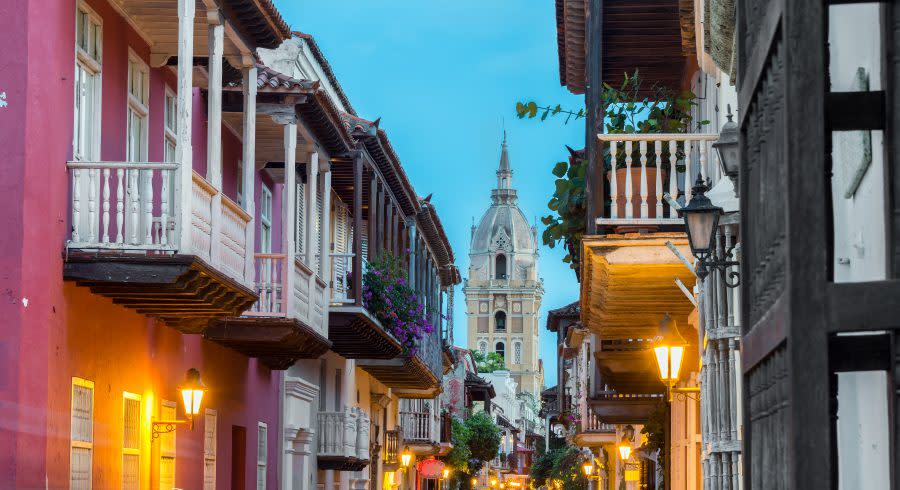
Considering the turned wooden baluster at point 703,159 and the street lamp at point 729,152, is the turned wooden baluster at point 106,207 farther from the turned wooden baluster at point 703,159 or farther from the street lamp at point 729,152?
the turned wooden baluster at point 703,159

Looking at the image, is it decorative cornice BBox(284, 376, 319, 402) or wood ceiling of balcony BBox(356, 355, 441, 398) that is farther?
wood ceiling of balcony BBox(356, 355, 441, 398)

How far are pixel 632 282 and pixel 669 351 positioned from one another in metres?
0.98

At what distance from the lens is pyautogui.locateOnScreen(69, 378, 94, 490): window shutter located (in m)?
12.9

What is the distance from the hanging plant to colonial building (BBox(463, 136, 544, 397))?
5872 inches

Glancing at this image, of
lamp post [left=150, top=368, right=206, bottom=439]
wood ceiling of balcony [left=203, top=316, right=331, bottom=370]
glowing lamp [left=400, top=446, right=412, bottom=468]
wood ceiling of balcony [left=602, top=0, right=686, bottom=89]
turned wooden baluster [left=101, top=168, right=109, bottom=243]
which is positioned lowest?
glowing lamp [left=400, top=446, right=412, bottom=468]

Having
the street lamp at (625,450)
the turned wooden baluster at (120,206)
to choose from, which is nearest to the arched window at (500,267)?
the street lamp at (625,450)

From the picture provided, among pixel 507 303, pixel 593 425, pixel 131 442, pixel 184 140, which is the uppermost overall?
pixel 507 303

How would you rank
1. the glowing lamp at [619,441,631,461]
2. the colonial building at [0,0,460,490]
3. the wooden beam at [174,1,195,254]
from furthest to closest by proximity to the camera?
1. the glowing lamp at [619,441,631,461]
2. the wooden beam at [174,1,195,254]
3. the colonial building at [0,0,460,490]

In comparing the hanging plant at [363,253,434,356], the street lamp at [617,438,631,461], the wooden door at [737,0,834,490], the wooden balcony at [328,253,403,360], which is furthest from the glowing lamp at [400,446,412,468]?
the wooden door at [737,0,834,490]

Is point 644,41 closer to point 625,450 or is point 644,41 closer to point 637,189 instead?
point 637,189

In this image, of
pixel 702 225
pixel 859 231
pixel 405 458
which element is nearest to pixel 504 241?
pixel 405 458

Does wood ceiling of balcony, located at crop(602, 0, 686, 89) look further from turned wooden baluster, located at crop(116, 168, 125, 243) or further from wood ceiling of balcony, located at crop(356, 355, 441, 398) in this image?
wood ceiling of balcony, located at crop(356, 355, 441, 398)

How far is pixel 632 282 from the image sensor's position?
1524 cm

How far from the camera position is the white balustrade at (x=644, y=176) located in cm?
1395
